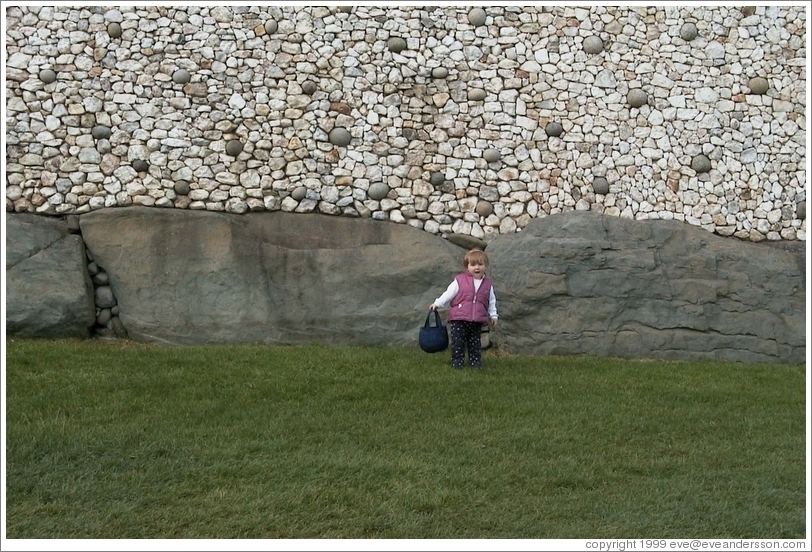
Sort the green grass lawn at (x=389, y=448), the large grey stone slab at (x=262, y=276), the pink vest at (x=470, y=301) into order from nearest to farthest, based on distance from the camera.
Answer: the green grass lawn at (x=389, y=448), the pink vest at (x=470, y=301), the large grey stone slab at (x=262, y=276)

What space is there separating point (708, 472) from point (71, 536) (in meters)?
3.69

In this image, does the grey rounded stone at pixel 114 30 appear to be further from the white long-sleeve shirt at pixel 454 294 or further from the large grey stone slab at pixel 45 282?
the white long-sleeve shirt at pixel 454 294

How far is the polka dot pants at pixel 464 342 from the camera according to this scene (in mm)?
7852

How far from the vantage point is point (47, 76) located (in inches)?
393

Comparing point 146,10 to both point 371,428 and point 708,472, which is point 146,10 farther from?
point 708,472

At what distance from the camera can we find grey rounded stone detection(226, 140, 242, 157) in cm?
995

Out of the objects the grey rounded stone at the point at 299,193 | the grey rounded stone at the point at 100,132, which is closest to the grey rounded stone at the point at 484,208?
the grey rounded stone at the point at 299,193

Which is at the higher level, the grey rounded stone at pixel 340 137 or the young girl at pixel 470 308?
the grey rounded stone at pixel 340 137

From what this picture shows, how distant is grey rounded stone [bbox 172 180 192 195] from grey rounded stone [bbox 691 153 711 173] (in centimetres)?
579

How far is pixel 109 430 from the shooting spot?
5836 mm

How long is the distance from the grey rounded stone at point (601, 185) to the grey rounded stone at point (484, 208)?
1.22 meters

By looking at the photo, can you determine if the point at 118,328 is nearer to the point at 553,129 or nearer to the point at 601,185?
the point at 553,129

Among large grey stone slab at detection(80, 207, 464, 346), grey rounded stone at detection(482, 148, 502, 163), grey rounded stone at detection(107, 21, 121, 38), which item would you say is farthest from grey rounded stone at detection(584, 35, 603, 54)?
grey rounded stone at detection(107, 21, 121, 38)

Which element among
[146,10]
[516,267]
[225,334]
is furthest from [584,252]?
[146,10]
